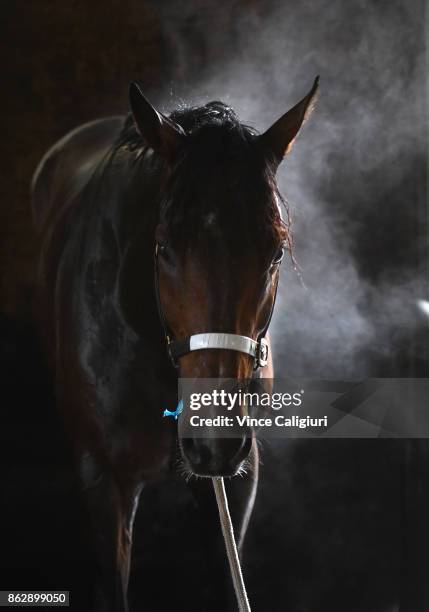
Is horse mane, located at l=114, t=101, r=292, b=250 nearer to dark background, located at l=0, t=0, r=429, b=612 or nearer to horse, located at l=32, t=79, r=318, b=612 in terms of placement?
horse, located at l=32, t=79, r=318, b=612

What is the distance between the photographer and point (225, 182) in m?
0.75

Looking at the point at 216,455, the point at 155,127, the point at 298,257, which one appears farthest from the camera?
the point at 298,257

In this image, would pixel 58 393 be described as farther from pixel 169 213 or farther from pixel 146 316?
pixel 169 213

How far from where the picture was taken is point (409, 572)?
1.16 m

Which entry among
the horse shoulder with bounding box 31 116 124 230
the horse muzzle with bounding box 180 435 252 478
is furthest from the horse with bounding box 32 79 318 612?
the horse shoulder with bounding box 31 116 124 230

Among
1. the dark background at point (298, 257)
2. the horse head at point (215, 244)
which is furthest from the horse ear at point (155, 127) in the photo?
the dark background at point (298, 257)

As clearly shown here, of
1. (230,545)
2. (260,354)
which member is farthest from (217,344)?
(230,545)

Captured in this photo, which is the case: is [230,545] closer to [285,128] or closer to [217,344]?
[217,344]

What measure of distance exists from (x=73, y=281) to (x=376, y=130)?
63 cm

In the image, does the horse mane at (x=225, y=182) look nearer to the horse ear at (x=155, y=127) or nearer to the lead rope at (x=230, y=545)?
the horse ear at (x=155, y=127)

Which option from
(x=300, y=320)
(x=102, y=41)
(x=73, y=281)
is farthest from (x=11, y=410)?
(x=102, y=41)

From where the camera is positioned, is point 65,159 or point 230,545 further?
point 65,159

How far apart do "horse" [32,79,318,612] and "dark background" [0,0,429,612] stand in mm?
184

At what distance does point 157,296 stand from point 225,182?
152 mm
